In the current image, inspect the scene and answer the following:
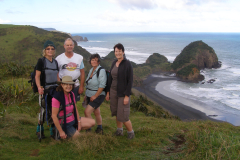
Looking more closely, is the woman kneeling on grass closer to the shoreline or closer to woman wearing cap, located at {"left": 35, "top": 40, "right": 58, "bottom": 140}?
woman wearing cap, located at {"left": 35, "top": 40, "right": 58, "bottom": 140}

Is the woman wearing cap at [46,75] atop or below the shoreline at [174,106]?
atop

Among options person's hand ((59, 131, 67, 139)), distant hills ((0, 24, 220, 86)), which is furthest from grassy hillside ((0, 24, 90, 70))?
person's hand ((59, 131, 67, 139))

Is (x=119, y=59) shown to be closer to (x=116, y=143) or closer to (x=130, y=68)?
(x=130, y=68)

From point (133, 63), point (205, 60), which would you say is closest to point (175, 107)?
point (133, 63)

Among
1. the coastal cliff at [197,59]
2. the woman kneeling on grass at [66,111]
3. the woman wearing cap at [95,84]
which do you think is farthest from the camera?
the coastal cliff at [197,59]

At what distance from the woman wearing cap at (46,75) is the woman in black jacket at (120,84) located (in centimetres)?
117

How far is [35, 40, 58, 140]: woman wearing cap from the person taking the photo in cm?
363

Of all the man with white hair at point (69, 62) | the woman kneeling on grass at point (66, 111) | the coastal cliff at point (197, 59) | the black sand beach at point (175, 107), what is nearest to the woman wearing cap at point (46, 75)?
the man with white hair at point (69, 62)

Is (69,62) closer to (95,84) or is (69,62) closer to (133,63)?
(95,84)

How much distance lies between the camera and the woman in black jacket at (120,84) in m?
3.79

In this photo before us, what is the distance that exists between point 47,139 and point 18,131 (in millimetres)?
728

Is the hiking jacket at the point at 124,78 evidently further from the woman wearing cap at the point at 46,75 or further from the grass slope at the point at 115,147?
Result: the woman wearing cap at the point at 46,75

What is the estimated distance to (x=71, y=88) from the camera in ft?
11.7

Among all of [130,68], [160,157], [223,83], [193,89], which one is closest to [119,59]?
[130,68]
